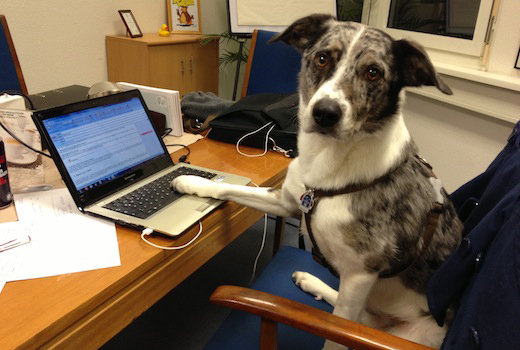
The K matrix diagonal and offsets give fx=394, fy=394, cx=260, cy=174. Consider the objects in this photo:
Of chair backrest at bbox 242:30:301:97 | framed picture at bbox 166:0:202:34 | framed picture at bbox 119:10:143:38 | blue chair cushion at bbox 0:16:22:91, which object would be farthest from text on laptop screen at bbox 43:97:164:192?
framed picture at bbox 166:0:202:34

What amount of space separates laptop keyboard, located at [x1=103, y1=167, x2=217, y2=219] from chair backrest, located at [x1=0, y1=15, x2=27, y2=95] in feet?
4.07

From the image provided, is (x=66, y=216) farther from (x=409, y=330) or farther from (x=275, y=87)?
(x=275, y=87)

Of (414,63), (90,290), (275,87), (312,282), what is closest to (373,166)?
(414,63)

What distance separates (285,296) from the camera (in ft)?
4.12

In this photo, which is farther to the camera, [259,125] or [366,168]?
[259,125]

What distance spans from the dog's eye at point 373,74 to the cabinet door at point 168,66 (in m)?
2.50

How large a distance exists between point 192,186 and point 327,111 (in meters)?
0.43

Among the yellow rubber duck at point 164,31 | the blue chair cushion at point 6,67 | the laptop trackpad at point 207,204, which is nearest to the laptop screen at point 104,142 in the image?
the laptop trackpad at point 207,204

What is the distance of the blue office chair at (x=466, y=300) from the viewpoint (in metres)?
0.62

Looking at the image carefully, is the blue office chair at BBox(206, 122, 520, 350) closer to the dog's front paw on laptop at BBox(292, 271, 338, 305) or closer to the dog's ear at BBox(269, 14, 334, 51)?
the dog's front paw on laptop at BBox(292, 271, 338, 305)

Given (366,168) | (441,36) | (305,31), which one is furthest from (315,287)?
(441,36)

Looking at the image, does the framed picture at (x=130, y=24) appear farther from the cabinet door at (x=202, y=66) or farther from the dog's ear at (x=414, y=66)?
the dog's ear at (x=414, y=66)

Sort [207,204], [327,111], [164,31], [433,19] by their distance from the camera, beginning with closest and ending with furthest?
[327,111] < [207,204] < [433,19] < [164,31]

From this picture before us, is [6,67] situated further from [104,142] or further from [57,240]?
[57,240]
